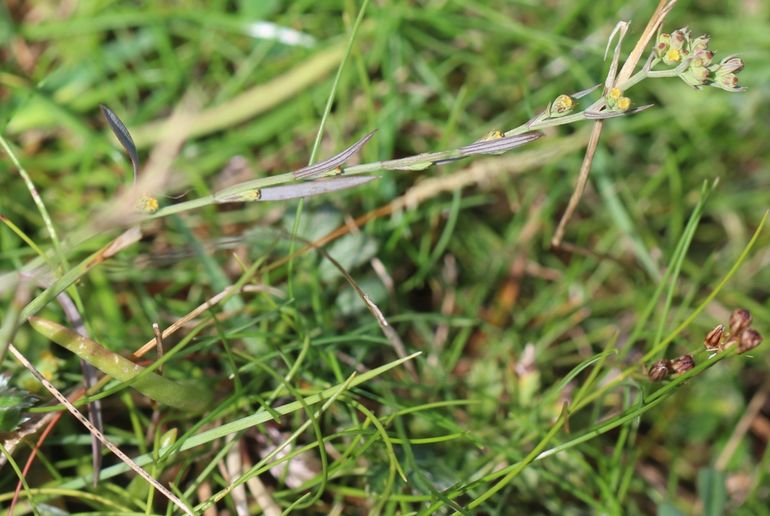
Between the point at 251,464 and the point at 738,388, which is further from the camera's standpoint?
the point at 738,388

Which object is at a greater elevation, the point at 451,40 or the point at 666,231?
the point at 451,40

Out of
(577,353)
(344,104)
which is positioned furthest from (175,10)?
(577,353)

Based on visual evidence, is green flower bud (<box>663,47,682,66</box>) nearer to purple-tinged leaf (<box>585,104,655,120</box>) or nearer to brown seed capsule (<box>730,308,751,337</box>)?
purple-tinged leaf (<box>585,104,655,120</box>)

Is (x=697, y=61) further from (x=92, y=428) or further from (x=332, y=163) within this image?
(x=92, y=428)

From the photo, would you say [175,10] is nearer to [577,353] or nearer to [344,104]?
[344,104]

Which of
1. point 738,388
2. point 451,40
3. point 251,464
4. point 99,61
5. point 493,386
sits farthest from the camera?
point 451,40

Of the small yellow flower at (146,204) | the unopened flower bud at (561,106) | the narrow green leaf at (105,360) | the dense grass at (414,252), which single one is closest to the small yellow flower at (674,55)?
the unopened flower bud at (561,106)
